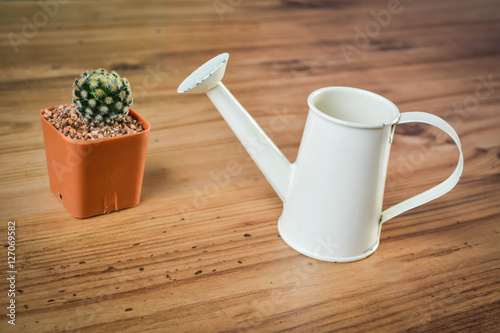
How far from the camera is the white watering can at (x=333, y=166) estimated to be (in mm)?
631

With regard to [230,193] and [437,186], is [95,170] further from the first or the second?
[437,186]

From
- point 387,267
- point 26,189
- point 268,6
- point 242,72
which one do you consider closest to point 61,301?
point 26,189

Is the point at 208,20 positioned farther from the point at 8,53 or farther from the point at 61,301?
the point at 61,301

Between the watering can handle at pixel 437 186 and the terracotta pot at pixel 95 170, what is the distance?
1.16 ft

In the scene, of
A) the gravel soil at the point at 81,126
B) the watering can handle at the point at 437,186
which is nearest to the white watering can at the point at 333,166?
the watering can handle at the point at 437,186

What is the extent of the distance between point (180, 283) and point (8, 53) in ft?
2.67

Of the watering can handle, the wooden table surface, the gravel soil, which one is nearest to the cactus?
the gravel soil

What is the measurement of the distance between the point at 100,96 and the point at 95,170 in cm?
10

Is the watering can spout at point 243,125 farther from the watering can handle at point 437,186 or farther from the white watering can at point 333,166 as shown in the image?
the watering can handle at point 437,186

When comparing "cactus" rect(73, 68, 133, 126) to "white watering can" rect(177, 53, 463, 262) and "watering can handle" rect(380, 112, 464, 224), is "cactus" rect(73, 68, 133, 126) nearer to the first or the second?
"white watering can" rect(177, 53, 463, 262)

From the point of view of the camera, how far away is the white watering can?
0.63 metres

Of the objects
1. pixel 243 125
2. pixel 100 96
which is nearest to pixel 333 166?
pixel 243 125

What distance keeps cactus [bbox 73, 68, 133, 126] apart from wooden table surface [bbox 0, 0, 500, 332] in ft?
0.49

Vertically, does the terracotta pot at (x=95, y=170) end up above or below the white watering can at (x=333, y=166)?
below
